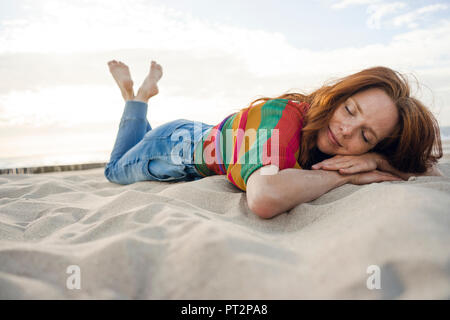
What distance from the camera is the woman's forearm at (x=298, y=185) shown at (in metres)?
1.54

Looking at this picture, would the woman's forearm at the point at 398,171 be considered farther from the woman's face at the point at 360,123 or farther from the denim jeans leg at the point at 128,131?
the denim jeans leg at the point at 128,131

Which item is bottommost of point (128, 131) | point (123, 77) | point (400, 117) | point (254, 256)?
point (254, 256)

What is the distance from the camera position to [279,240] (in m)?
1.23

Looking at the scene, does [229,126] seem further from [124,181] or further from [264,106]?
[124,181]

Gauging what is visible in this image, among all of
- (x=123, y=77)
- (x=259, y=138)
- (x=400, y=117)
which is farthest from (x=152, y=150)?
(x=400, y=117)

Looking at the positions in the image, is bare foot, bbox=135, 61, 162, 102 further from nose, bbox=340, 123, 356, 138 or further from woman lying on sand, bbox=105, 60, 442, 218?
nose, bbox=340, 123, 356, 138

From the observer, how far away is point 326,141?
1.93m

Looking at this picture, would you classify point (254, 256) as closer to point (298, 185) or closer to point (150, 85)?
point (298, 185)

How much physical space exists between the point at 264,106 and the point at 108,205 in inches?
44.0

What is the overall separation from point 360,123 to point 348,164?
26 centimetres

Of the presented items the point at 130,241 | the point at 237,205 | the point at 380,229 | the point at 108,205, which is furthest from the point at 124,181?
the point at 380,229

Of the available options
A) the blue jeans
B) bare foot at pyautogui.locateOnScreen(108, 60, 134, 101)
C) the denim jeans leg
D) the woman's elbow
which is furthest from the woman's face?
bare foot at pyautogui.locateOnScreen(108, 60, 134, 101)

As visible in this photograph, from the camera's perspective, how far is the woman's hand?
6.13 feet
